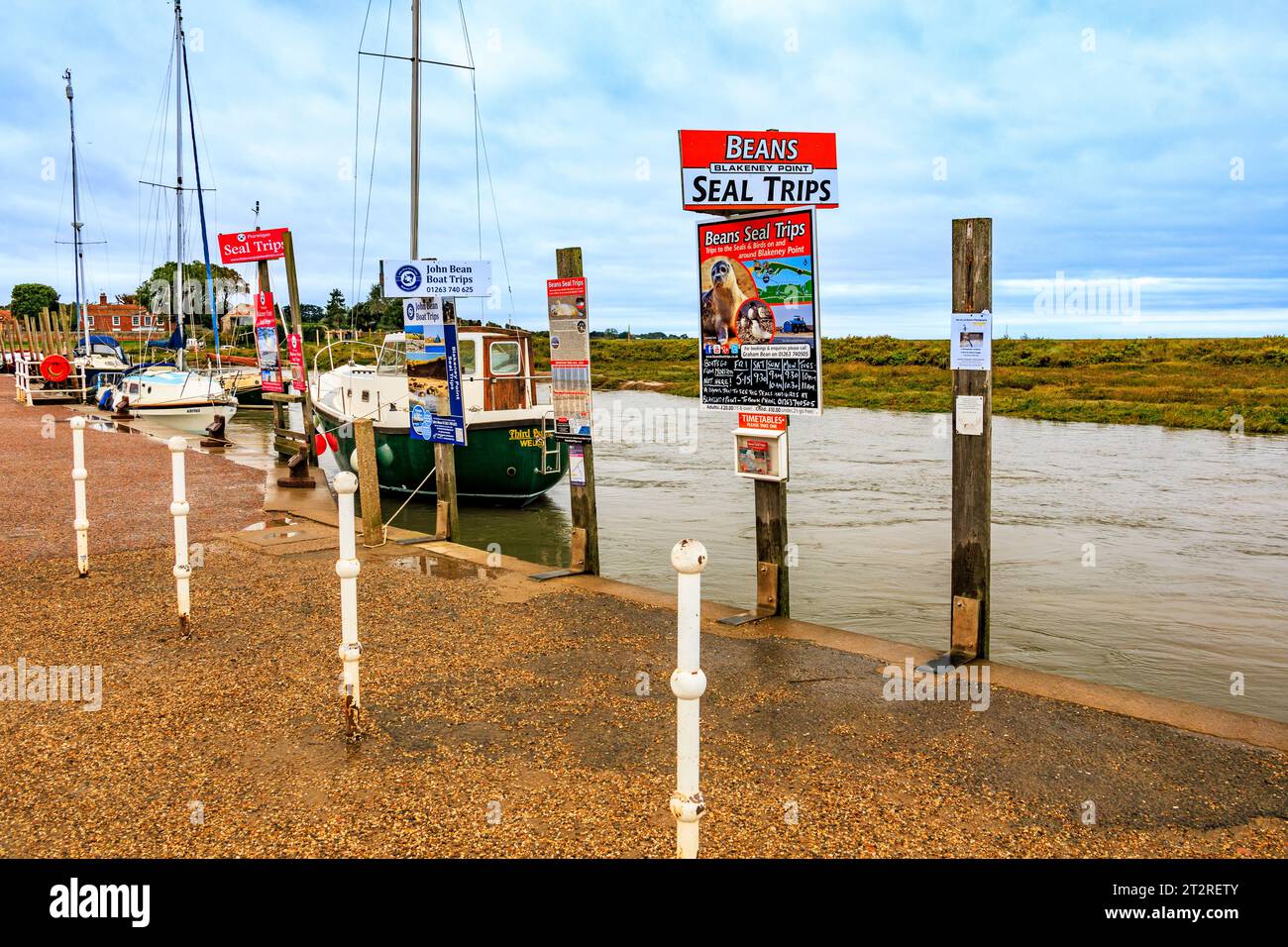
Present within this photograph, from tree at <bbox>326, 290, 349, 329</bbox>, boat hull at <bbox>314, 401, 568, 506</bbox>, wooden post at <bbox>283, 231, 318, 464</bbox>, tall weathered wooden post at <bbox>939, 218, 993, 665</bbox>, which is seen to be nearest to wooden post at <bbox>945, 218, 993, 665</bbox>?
tall weathered wooden post at <bbox>939, 218, 993, 665</bbox>

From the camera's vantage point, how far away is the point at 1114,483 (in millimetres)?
19703

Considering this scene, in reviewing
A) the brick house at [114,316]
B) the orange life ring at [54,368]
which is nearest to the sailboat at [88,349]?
the orange life ring at [54,368]

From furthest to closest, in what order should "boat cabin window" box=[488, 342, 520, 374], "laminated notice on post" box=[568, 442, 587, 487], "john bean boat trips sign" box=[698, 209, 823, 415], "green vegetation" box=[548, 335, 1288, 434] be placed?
"green vegetation" box=[548, 335, 1288, 434]
"boat cabin window" box=[488, 342, 520, 374]
"laminated notice on post" box=[568, 442, 587, 487]
"john bean boat trips sign" box=[698, 209, 823, 415]

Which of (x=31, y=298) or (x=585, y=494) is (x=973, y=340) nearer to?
(x=585, y=494)

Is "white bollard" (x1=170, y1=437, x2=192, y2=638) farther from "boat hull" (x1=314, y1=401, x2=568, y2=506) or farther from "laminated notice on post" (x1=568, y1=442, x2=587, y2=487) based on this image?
"boat hull" (x1=314, y1=401, x2=568, y2=506)

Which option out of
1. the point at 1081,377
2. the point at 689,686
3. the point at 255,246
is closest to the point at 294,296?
the point at 255,246

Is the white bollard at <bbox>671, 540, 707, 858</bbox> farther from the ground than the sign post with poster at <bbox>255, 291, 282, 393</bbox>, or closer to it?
closer to it

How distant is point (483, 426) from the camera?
606 inches

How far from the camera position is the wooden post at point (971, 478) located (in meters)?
6.13

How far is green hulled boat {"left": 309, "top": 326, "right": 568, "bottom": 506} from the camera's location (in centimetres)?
1556

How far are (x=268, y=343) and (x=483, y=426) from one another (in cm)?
328

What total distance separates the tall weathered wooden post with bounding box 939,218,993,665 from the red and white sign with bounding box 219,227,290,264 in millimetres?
9850

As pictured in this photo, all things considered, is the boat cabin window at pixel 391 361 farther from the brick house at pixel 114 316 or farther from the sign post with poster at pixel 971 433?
the brick house at pixel 114 316

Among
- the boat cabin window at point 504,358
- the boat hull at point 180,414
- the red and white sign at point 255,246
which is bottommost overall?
the boat hull at point 180,414
